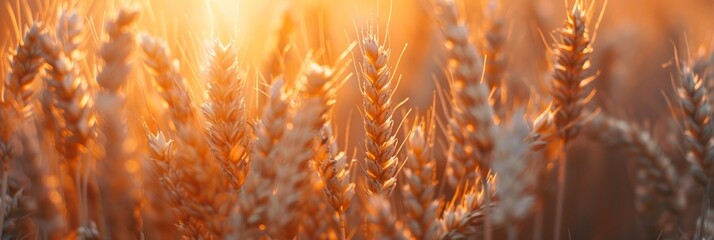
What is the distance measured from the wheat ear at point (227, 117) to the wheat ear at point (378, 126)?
287 millimetres

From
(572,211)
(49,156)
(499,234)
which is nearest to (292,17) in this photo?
(49,156)

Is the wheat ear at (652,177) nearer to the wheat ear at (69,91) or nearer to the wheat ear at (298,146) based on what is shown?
the wheat ear at (298,146)

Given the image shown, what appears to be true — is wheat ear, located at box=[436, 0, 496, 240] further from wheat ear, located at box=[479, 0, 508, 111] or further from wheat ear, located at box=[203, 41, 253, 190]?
wheat ear, located at box=[479, 0, 508, 111]

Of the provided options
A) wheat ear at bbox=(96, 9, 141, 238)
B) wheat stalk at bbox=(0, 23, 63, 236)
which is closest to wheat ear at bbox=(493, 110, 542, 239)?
wheat ear at bbox=(96, 9, 141, 238)

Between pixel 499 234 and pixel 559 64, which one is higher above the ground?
pixel 559 64

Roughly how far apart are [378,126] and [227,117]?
0.35 metres

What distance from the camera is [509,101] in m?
3.77

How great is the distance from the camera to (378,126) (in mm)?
1597

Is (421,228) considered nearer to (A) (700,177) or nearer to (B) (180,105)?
(B) (180,105)

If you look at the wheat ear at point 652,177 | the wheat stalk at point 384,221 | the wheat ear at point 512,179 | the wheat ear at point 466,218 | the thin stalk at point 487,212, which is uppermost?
the wheat ear at point 512,179

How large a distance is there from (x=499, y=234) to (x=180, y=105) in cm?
185

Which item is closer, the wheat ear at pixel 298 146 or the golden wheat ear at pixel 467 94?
the wheat ear at pixel 298 146

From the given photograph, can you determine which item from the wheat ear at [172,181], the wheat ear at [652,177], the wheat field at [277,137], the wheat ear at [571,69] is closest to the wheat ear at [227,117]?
the wheat field at [277,137]

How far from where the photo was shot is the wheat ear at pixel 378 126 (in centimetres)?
159
